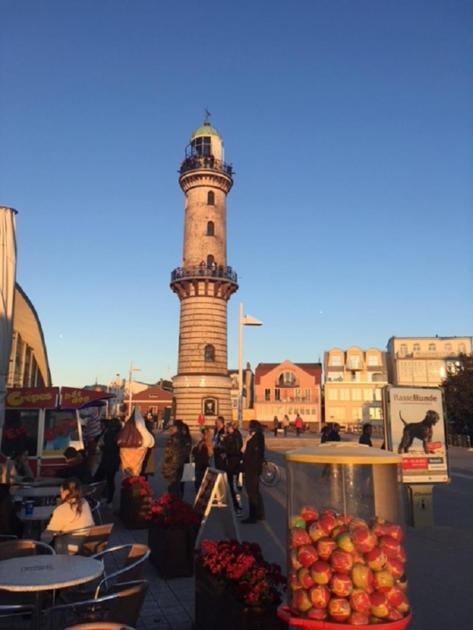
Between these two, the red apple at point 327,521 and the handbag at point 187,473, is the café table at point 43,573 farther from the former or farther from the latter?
the handbag at point 187,473

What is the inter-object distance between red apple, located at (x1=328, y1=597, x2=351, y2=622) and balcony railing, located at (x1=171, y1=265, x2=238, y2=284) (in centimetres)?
3368

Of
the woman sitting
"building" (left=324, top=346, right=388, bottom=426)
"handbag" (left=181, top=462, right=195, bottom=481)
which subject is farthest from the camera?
"building" (left=324, top=346, right=388, bottom=426)

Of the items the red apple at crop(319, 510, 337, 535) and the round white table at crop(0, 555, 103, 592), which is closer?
the red apple at crop(319, 510, 337, 535)

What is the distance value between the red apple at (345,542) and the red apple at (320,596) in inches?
10.1

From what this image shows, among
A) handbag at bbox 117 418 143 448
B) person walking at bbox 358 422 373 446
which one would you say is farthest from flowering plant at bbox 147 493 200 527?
person walking at bbox 358 422 373 446

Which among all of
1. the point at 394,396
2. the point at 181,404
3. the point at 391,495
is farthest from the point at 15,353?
the point at 391,495

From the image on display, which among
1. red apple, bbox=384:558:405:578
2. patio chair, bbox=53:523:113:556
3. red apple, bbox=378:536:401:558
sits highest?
red apple, bbox=378:536:401:558

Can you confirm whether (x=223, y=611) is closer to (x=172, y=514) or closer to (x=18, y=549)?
(x=18, y=549)

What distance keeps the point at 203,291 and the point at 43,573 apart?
32.9 m

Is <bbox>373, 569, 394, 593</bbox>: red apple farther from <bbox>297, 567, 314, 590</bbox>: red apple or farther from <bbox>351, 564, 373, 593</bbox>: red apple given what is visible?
<bbox>297, 567, 314, 590</bbox>: red apple

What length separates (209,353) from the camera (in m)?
36.5

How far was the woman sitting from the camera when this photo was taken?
17.9 ft

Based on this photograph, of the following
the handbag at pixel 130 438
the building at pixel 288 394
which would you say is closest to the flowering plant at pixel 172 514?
the handbag at pixel 130 438

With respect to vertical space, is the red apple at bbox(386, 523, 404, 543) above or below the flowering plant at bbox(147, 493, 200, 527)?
above
